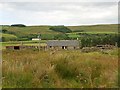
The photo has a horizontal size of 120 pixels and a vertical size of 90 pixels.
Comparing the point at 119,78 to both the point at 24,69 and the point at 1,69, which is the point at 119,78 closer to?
the point at 24,69

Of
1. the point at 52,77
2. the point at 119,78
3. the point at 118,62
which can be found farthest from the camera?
the point at 118,62

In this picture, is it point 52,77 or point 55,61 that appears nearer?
point 52,77

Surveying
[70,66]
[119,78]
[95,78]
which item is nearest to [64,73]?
[70,66]

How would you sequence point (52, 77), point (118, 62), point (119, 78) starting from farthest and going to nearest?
point (118, 62)
point (52, 77)
point (119, 78)

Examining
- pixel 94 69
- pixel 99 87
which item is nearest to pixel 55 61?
pixel 94 69

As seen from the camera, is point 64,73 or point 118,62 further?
point 118,62

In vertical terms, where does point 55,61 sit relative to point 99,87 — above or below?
above

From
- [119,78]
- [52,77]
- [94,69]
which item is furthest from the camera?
[94,69]

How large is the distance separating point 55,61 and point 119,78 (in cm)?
183

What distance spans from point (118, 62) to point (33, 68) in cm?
232

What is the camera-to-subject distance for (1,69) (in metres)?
6.93

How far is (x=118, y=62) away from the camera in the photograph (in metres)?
7.77

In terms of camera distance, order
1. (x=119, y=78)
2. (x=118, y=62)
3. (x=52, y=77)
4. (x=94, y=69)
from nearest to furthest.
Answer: (x=119, y=78)
(x=52, y=77)
(x=94, y=69)
(x=118, y=62)

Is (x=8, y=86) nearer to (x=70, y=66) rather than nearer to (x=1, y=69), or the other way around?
(x=1, y=69)
